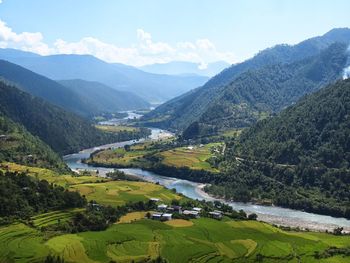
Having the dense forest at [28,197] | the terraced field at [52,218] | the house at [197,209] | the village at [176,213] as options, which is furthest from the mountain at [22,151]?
the house at [197,209]

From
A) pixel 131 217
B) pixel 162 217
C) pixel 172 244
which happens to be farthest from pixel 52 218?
pixel 172 244

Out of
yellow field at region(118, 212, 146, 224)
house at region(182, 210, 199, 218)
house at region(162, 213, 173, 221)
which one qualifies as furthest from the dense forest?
house at region(182, 210, 199, 218)

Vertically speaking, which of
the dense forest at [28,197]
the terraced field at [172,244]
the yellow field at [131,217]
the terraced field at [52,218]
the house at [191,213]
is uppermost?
the dense forest at [28,197]

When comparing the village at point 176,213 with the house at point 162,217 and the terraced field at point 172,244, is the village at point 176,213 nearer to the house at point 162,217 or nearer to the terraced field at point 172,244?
the house at point 162,217

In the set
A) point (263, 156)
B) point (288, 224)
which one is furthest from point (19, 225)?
point (263, 156)

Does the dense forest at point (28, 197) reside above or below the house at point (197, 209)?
above

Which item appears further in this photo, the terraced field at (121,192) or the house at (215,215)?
the terraced field at (121,192)

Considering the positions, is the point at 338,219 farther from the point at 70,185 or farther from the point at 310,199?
the point at 70,185
